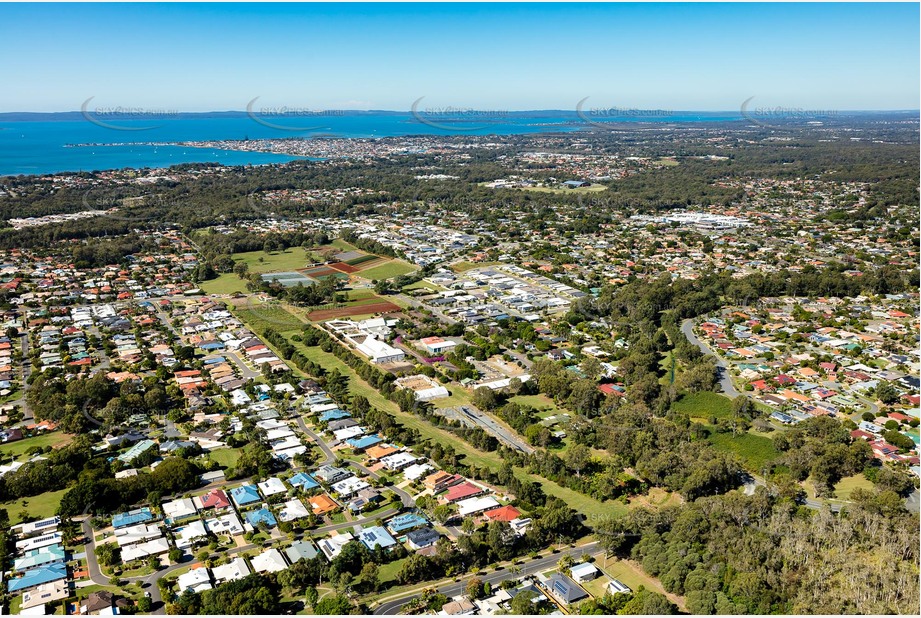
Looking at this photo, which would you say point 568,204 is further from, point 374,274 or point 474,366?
point 474,366

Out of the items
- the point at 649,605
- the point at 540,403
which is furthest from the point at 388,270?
the point at 649,605

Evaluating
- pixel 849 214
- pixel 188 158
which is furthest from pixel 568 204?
pixel 188 158

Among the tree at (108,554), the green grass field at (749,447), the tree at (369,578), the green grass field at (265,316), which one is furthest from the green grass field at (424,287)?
the tree at (369,578)

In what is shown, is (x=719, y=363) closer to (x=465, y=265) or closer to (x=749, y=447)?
(x=749, y=447)

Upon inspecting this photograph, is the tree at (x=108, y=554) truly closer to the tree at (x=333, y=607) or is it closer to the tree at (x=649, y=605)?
the tree at (x=333, y=607)

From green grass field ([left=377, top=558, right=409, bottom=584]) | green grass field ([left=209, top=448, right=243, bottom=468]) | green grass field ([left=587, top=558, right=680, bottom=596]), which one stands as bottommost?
green grass field ([left=587, top=558, right=680, bottom=596])

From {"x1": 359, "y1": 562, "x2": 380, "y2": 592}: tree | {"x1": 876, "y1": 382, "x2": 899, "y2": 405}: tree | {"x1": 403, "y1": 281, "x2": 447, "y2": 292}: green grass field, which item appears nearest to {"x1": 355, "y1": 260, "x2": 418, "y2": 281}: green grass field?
{"x1": 403, "y1": 281, "x2": 447, "y2": 292}: green grass field

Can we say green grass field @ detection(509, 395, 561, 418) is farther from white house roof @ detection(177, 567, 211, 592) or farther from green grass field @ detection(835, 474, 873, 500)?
→ white house roof @ detection(177, 567, 211, 592)
